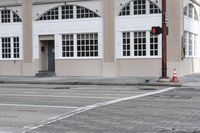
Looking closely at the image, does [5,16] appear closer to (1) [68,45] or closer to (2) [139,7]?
(1) [68,45]

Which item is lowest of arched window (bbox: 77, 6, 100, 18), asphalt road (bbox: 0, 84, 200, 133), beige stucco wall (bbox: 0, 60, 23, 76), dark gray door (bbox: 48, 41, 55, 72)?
asphalt road (bbox: 0, 84, 200, 133)

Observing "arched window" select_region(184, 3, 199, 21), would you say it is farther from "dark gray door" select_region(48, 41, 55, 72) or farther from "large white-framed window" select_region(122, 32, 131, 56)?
"dark gray door" select_region(48, 41, 55, 72)

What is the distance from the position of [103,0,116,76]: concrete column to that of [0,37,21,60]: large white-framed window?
24.3ft

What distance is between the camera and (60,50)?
1228 inches

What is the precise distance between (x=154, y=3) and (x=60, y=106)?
16497 millimetres

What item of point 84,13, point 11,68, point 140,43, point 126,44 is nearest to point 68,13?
point 84,13

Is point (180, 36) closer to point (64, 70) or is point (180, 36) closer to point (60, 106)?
point (64, 70)

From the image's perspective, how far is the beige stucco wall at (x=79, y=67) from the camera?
3001 centimetres

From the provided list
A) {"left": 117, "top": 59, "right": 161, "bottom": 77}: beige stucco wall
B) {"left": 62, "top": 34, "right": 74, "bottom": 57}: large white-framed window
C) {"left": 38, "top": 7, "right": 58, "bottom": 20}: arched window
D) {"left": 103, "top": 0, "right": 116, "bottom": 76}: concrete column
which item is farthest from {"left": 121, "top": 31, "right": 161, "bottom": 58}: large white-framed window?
{"left": 38, "top": 7, "right": 58, "bottom": 20}: arched window

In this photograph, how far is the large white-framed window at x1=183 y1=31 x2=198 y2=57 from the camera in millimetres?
29859

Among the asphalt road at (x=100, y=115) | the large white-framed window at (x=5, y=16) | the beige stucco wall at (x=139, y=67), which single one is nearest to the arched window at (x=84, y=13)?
the beige stucco wall at (x=139, y=67)

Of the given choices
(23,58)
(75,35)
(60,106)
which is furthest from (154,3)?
(60,106)

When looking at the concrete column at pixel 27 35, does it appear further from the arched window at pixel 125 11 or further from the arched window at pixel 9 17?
the arched window at pixel 125 11

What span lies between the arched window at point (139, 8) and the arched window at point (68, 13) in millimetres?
2097
